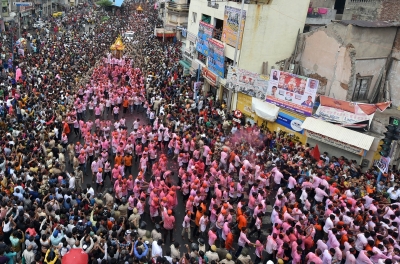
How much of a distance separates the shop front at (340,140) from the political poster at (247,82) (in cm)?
310

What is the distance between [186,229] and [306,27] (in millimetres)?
16195

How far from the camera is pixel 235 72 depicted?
19016 millimetres

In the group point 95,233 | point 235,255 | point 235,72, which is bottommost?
point 235,255

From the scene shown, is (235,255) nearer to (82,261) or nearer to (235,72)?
(82,261)

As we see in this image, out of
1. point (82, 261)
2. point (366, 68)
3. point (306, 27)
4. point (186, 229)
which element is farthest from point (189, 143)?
point (306, 27)

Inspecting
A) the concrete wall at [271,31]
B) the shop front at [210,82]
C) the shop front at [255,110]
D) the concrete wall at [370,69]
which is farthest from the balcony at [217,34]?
the concrete wall at [370,69]

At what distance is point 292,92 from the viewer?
16.9 metres

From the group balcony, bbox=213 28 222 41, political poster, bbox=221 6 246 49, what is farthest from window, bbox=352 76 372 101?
balcony, bbox=213 28 222 41

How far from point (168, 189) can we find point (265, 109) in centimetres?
873

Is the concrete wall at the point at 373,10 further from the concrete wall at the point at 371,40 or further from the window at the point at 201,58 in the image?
the window at the point at 201,58

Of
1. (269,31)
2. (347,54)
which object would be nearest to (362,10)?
(269,31)

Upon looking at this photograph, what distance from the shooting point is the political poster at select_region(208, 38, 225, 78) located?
20.8 metres

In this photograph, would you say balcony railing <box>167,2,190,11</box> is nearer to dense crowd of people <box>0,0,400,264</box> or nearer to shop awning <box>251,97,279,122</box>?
dense crowd of people <box>0,0,400,264</box>

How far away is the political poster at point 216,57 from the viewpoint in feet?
68.2
